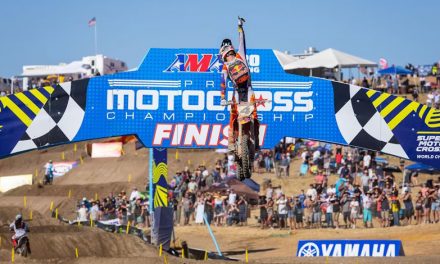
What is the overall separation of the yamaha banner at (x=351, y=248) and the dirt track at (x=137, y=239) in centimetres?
66

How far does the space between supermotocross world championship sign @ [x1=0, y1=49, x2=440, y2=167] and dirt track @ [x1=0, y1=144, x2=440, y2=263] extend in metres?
2.92

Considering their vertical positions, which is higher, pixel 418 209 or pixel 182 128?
pixel 182 128

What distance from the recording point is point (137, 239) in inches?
952

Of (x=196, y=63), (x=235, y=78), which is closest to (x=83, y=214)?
(x=196, y=63)

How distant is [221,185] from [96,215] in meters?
4.54

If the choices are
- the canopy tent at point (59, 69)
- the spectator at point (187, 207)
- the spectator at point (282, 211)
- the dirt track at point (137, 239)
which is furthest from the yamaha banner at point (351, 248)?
the canopy tent at point (59, 69)

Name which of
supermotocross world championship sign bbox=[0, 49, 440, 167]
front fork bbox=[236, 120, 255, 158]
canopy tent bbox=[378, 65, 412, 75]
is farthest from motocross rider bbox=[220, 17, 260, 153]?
canopy tent bbox=[378, 65, 412, 75]

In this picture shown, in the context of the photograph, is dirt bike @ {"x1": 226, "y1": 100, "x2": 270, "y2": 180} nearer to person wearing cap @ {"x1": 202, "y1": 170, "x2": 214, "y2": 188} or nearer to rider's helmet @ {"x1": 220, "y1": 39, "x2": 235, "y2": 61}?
rider's helmet @ {"x1": 220, "y1": 39, "x2": 235, "y2": 61}

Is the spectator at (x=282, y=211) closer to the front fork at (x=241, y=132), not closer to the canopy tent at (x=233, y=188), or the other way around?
the canopy tent at (x=233, y=188)

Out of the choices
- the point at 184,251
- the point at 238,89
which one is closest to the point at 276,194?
the point at 184,251

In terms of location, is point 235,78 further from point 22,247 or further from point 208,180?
point 208,180

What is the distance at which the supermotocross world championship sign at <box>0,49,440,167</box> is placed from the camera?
20031mm

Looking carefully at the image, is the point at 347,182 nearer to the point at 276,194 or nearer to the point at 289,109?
the point at 276,194

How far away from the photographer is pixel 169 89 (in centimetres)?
2020
